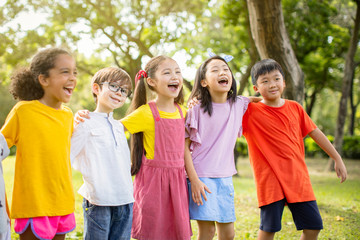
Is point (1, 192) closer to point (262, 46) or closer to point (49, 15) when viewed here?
point (262, 46)

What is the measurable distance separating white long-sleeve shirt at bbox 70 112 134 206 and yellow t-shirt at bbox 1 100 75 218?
0.61 ft

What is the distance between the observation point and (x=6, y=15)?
10.3 meters

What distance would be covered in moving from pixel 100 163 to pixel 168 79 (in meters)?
0.84

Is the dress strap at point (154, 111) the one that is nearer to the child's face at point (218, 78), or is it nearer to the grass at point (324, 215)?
the child's face at point (218, 78)

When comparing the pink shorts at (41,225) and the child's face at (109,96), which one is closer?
the pink shorts at (41,225)

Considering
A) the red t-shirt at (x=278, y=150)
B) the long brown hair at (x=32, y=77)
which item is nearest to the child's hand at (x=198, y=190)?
the red t-shirt at (x=278, y=150)

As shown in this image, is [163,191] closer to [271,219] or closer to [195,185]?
[195,185]

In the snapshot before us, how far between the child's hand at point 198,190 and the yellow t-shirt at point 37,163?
916 millimetres

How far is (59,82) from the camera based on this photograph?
2121 millimetres

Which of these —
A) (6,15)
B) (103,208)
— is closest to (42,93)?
(103,208)

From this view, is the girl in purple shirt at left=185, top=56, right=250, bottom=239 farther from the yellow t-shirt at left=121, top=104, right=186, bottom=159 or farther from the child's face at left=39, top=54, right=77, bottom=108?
the child's face at left=39, top=54, right=77, bottom=108

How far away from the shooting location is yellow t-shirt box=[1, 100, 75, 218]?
1.95m

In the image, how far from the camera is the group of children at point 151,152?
200 cm

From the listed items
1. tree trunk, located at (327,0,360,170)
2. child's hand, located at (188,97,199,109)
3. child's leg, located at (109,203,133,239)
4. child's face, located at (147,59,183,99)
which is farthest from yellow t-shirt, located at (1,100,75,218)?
tree trunk, located at (327,0,360,170)
